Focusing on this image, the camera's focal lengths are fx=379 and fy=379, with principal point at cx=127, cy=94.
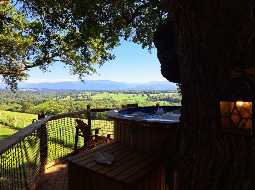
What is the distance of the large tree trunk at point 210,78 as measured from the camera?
355cm

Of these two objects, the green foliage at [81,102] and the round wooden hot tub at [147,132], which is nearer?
the round wooden hot tub at [147,132]

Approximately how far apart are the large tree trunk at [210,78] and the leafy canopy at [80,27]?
5977 millimetres

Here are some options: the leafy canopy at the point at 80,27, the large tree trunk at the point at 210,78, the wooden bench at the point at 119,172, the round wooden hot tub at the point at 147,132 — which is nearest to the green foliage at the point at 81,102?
the leafy canopy at the point at 80,27

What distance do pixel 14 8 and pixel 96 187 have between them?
11.8 metres

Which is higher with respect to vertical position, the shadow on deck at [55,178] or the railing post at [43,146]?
the railing post at [43,146]

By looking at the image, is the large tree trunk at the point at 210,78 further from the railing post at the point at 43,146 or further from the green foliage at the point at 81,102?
the green foliage at the point at 81,102

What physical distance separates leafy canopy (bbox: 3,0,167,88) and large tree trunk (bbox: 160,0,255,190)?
5977 millimetres

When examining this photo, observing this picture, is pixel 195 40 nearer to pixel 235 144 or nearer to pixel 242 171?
pixel 235 144

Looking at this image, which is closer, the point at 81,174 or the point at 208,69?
the point at 208,69

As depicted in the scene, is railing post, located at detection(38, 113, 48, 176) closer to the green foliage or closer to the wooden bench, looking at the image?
the wooden bench

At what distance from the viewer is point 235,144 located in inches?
145

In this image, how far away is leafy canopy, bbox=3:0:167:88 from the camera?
1136cm

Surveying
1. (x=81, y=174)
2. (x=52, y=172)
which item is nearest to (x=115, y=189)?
(x=81, y=174)

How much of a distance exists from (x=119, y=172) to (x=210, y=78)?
2.49 metres
